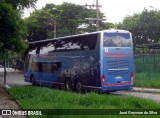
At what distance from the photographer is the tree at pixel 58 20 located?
144 feet

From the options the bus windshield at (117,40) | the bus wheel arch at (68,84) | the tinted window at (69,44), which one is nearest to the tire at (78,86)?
the bus wheel arch at (68,84)

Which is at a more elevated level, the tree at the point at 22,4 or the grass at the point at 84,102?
the tree at the point at 22,4

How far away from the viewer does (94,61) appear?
18.5 meters

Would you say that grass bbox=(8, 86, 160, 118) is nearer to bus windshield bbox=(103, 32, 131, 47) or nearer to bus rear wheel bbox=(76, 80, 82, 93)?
bus windshield bbox=(103, 32, 131, 47)

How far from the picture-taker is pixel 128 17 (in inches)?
2114

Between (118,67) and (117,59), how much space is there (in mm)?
468

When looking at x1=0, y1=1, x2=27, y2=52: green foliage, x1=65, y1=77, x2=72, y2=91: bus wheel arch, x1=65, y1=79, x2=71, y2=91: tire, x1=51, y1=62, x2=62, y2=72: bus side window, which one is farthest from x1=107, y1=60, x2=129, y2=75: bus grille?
x1=51, y1=62, x2=62, y2=72: bus side window

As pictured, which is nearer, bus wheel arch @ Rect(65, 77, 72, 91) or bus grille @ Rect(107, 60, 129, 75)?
bus grille @ Rect(107, 60, 129, 75)

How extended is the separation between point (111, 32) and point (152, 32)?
27.0 metres

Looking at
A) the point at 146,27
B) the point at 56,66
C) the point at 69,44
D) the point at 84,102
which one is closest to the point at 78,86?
the point at 69,44

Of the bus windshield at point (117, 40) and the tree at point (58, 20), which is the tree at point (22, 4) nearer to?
the bus windshield at point (117, 40)

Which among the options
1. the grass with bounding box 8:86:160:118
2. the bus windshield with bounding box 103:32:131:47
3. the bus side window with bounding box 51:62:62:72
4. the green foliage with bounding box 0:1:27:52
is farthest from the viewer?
the bus side window with bounding box 51:62:62:72

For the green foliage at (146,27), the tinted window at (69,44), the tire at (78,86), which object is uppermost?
the green foliage at (146,27)

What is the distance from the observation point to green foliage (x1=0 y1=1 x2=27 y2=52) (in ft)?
51.7
